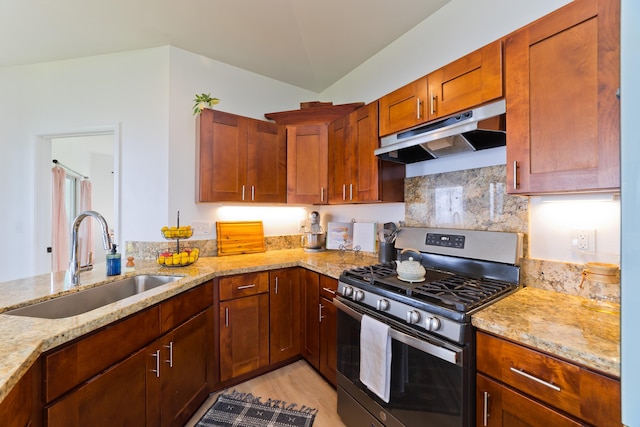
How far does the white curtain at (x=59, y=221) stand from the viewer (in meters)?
3.32

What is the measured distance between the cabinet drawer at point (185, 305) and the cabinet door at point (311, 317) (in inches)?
29.5

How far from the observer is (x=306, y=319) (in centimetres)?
229

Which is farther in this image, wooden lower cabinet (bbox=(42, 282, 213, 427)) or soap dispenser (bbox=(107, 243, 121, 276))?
soap dispenser (bbox=(107, 243, 121, 276))

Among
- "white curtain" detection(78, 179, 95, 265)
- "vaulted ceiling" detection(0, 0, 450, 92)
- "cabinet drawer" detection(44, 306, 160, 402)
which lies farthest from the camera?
"white curtain" detection(78, 179, 95, 265)

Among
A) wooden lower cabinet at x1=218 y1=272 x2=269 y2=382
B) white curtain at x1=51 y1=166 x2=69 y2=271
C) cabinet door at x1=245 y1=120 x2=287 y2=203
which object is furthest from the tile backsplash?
white curtain at x1=51 y1=166 x2=69 y2=271

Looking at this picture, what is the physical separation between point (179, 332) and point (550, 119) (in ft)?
7.26

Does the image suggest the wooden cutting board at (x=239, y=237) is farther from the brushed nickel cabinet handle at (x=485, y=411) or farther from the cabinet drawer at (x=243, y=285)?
the brushed nickel cabinet handle at (x=485, y=411)

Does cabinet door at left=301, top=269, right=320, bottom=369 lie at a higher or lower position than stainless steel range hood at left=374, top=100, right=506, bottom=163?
lower

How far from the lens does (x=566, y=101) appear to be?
114 cm

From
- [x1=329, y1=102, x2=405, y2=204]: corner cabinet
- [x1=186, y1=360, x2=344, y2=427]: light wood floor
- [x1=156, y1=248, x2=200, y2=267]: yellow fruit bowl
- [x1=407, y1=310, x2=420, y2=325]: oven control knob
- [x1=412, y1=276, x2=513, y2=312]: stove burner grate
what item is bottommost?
[x1=186, y1=360, x2=344, y2=427]: light wood floor

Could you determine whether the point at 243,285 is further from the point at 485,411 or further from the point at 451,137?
the point at 451,137

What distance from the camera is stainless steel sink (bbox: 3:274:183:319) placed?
1.31m

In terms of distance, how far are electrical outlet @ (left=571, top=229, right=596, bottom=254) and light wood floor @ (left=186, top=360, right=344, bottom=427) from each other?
5.48ft

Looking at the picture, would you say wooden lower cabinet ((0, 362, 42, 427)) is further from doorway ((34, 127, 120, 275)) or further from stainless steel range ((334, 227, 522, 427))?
doorway ((34, 127, 120, 275))
